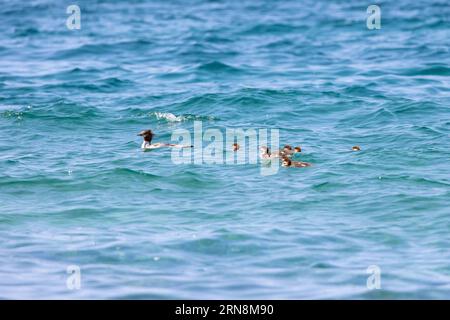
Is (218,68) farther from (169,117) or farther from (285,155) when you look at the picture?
(285,155)

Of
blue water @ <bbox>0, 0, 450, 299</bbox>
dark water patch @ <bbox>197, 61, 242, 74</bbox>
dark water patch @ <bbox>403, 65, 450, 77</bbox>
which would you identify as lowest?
blue water @ <bbox>0, 0, 450, 299</bbox>

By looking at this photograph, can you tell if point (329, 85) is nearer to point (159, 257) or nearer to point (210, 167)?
point (210, 167)

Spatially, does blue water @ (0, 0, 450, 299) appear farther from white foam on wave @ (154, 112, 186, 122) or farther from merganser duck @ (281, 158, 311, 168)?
merganser duck @ (281, 158, 311, 168)

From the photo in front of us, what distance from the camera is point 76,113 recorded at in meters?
23.3

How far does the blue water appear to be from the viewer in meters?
12.7

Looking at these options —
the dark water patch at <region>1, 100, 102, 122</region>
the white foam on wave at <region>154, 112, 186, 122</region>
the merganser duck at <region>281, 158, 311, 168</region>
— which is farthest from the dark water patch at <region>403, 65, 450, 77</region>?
the merganser duck at <region>281, 158, 311, 168</region>

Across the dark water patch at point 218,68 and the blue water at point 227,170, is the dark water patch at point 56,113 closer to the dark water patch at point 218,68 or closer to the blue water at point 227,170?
the blue water at point 227,170

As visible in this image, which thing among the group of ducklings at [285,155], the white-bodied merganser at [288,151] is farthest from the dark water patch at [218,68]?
the group of ducklings at [285,155]

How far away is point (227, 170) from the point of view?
1809 centimetres

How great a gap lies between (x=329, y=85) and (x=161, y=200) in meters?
11.7

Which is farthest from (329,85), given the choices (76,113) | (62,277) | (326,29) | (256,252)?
→ (62,277)

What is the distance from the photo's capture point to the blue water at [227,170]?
12.7m
